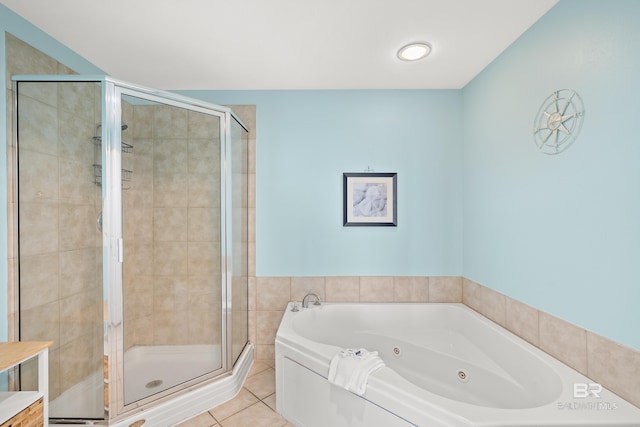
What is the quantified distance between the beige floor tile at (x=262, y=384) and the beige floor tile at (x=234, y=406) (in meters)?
0.05

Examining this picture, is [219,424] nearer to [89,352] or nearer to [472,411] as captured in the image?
[89,352]

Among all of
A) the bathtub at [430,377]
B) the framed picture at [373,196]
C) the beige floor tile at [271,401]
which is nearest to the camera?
the bathtub at [430,377]

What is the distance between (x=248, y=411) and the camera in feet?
6.10

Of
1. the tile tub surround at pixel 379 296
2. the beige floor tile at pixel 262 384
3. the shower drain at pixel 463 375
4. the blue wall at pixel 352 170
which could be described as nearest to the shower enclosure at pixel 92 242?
the beige floor tile at pixel 262 384

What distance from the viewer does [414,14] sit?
1.53 metres

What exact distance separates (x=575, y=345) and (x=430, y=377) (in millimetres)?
914

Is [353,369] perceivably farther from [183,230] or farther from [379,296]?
[183,230]

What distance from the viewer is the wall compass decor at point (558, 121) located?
1.36m

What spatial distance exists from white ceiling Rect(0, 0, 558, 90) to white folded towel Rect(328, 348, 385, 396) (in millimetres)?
1839

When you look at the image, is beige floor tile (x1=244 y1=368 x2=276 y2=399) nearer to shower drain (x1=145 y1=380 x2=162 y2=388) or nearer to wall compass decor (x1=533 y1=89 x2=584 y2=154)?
shower drain (x1=145 y1=380 x2=162 y2=388)

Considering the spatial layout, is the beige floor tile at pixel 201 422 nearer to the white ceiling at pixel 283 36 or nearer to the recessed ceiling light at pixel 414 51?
the white ceiling at pixel 283 36

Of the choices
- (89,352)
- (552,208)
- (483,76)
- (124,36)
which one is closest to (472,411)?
(552,208)

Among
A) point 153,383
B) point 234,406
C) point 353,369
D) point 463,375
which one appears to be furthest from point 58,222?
point 463,375

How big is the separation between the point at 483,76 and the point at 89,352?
322 centimetres
